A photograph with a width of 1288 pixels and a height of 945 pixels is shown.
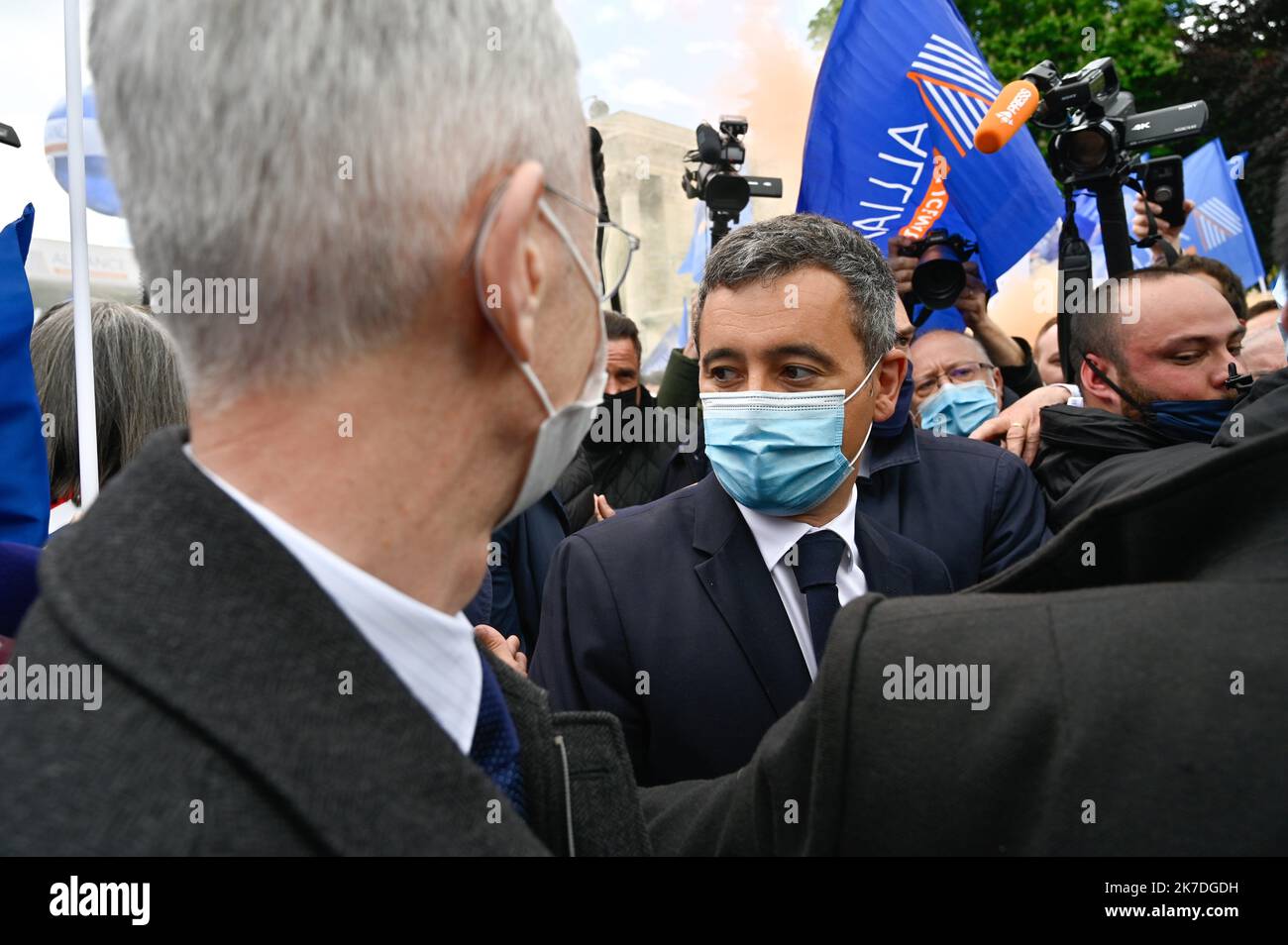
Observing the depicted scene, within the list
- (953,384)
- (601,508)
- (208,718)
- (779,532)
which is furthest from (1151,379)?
(208,718)

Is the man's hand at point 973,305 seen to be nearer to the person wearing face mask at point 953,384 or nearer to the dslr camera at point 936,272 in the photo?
the person wearing face mask at point 953,384

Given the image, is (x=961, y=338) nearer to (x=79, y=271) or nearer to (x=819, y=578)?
(x=819, y=578)

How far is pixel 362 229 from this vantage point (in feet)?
3.61

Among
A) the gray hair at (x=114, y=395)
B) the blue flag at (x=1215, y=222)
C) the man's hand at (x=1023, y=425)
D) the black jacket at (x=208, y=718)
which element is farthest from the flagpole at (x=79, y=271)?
the blue flag at (x=1215, y=222)

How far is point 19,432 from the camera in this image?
2553 mm

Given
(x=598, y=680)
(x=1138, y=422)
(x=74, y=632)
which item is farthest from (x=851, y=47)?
(x=74, y=632)

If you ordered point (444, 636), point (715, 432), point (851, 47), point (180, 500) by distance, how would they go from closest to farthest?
1. point (180, 500)
2. point (444, 636)
3. point (715, 432)
4. point (851, 47)

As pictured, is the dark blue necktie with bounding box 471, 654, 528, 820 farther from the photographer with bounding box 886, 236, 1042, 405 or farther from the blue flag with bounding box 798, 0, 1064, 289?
the blue flag with bounding box 798, 0, 1064, 289

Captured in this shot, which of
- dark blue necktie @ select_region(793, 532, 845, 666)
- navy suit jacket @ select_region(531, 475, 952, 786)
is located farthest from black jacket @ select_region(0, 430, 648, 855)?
dark blue necktie @ select_region(793, 532, 845, 666)

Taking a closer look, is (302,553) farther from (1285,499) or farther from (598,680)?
(598,680)

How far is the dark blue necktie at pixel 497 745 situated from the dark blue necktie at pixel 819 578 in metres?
1.25

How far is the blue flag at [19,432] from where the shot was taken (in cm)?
251
